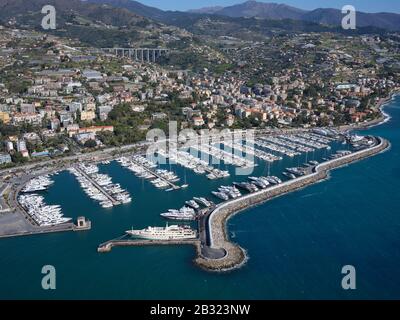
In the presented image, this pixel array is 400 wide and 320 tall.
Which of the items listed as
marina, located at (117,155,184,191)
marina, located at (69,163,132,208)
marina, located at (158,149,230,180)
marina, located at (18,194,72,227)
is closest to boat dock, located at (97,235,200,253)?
marina, located at (18,194,72,227)

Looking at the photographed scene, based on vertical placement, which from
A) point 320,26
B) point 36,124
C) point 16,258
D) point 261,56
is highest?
point 320,26

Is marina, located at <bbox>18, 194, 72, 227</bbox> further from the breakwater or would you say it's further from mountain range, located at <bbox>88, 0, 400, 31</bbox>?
mountain range, located at <bbox>88, 0, 400, 31</bbox>

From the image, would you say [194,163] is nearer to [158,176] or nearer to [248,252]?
[158,176]

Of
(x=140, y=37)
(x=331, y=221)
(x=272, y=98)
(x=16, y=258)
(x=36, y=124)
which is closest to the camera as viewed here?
(x=16, y=258)

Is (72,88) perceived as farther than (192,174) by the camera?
Yes

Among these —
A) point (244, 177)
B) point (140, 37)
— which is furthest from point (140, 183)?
point (140, 37)

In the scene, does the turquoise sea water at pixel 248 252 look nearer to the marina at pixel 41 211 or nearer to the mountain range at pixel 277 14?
the marina at pixel 41 211

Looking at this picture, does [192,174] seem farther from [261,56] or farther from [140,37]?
[140,37]
